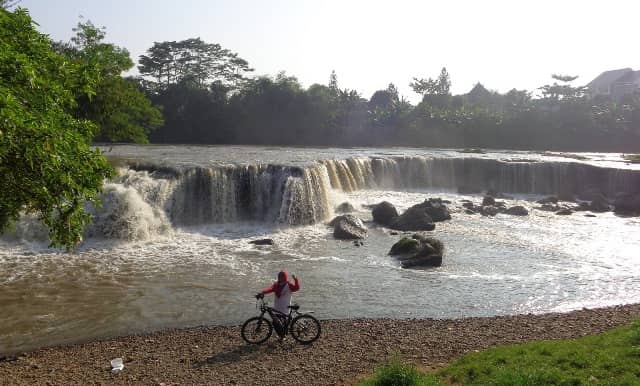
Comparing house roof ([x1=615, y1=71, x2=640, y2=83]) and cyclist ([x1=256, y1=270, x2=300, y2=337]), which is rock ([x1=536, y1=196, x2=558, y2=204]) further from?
house roof ([x1=615, y1=71, x2=640, y2=83])

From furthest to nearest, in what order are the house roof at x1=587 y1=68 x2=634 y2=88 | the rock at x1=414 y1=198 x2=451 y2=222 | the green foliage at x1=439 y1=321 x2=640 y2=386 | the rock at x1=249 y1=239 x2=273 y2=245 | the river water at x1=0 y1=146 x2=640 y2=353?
the house roof at x1=587 y1=68 x2=634 y2=88 → the rock at x1=414 y1=198 x2=451 y2=222 → the rock at x1=249 y1=239 x2=273 y2=245 → the river water at x1=0 y1=146 x2=640 y2=353 → the green foliage at x1=439 y1=321 x2=640 y2=386

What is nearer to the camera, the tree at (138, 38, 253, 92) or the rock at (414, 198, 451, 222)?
the rock at (414, 198, 451, 222)

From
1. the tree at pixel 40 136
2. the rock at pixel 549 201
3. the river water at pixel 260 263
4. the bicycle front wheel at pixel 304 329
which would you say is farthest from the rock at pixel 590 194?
the tree at pixel 40 136

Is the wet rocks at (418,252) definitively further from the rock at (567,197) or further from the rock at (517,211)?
the rock at (567,197)

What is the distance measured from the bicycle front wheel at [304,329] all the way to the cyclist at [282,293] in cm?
26

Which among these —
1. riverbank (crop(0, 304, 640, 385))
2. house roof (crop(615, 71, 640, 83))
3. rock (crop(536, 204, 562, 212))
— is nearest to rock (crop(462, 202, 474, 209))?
rock (crop(536, 204, 562, 212))

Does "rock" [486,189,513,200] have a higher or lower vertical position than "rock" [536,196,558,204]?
higher

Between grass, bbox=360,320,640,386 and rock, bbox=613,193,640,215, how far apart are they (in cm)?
2521

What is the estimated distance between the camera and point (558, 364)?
787cm

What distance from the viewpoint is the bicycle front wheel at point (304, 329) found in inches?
426

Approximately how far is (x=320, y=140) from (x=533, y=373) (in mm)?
66670

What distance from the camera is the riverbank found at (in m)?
9.40

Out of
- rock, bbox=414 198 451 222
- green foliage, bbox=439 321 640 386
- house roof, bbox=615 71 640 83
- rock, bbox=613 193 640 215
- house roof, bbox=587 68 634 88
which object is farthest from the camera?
house roof, bbox=587 68 634 88

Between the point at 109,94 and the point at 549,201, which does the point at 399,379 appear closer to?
the point at 109,94
